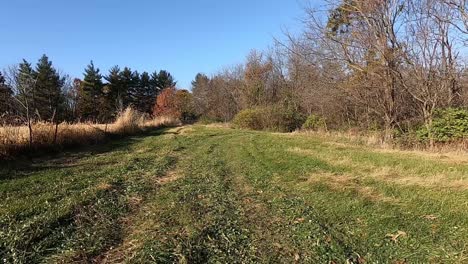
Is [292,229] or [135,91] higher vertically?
[135,91]

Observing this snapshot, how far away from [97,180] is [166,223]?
3.17 m

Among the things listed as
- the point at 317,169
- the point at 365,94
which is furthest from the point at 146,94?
the point at 317,169

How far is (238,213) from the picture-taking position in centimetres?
504

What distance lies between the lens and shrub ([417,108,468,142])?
13391mm

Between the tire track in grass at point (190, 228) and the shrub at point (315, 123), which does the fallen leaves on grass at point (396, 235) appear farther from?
the shrub at point (315, 123)

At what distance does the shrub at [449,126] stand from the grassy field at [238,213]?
218 inches

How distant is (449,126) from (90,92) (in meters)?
47.5

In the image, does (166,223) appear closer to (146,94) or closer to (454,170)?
(454,170)

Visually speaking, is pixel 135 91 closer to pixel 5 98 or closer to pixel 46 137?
pixel 5 98

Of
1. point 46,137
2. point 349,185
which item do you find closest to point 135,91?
point 46,137

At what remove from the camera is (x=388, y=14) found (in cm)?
1634

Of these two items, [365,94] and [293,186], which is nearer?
[293,186]

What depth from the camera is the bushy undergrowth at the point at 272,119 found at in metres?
28.8

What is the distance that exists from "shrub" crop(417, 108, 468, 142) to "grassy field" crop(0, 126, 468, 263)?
5.54 m
